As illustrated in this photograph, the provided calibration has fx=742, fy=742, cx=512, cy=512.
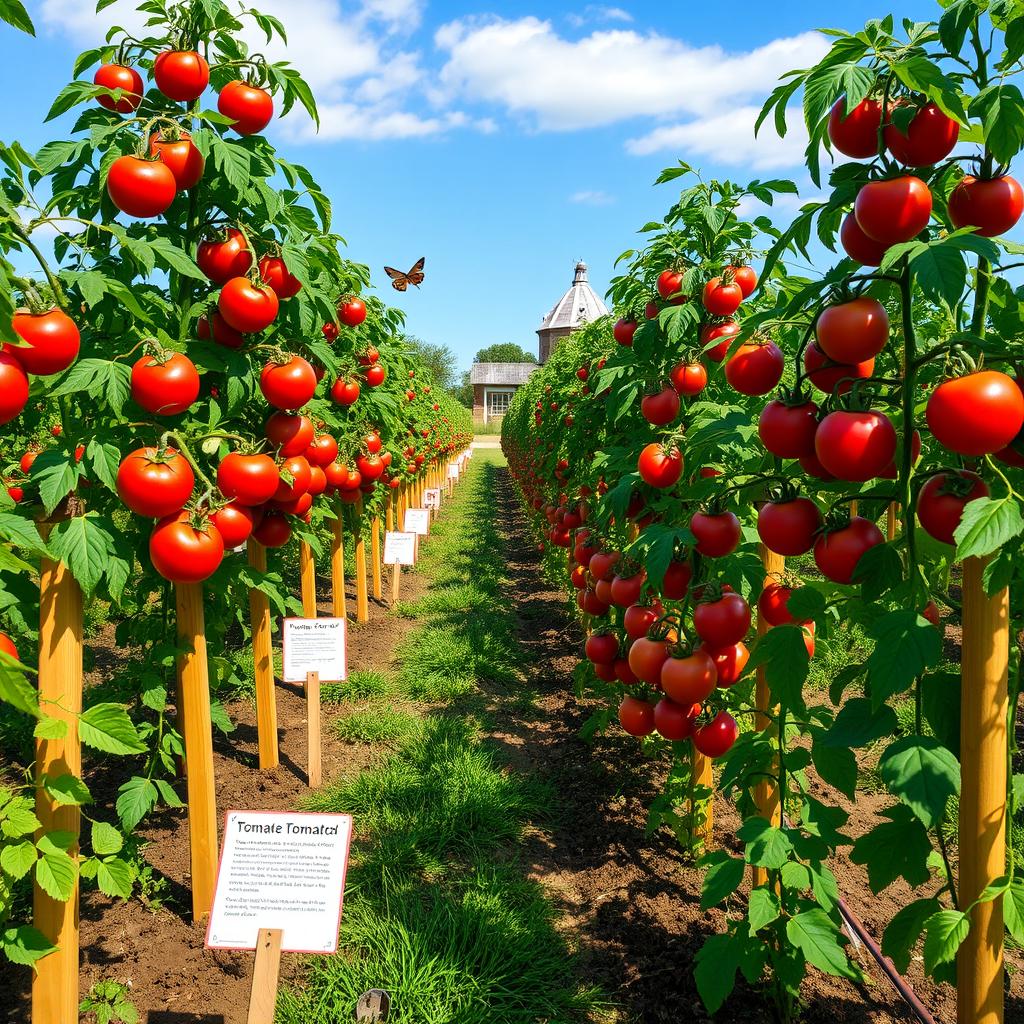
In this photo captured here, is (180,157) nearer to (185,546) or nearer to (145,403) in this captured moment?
(145,403)

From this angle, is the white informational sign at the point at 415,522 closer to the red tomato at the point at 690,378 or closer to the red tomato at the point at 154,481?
the red tomato at the point at 690,378

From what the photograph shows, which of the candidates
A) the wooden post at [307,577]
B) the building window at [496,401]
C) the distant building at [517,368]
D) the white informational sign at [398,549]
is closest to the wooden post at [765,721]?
the wooden post at [307,577]

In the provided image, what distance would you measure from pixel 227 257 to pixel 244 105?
0.49 m

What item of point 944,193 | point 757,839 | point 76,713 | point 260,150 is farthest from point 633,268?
point 76,713

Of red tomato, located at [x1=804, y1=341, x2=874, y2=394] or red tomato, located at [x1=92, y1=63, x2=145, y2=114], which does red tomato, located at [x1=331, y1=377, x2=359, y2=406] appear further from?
red tomato, located at [x1=804, y1=341, x2=874, y2=394]

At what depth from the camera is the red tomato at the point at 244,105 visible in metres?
2.45

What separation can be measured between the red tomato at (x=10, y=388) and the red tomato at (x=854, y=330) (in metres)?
1.53

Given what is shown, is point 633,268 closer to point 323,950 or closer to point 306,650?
point 306,650

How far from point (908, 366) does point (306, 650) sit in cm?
354

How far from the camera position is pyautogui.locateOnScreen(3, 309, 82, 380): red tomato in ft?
5.26

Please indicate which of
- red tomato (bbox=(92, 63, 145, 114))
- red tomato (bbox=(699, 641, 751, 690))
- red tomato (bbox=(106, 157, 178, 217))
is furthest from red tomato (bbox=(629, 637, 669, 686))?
red tomato (bbox=(92, 63, 145, 114))

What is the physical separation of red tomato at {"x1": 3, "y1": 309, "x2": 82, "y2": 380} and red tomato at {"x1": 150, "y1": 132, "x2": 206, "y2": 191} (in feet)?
2.73

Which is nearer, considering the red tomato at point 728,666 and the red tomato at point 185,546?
the red tomato at point 185,546

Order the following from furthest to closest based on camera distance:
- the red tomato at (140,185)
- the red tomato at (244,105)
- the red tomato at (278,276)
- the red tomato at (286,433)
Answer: the red tomato at (286,433) < the red tomato at (278,276) < the red tomato at (244,105) < the red tomato at (140,185)
